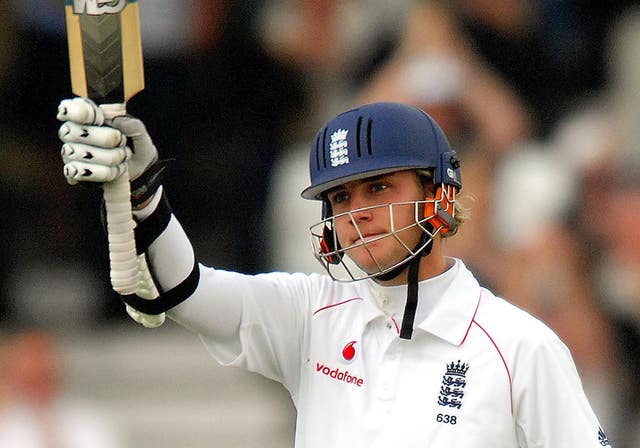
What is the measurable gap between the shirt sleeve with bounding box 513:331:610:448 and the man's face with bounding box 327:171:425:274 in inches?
14.4

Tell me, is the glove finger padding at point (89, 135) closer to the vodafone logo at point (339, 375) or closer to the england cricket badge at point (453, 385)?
the vodafone logo at point (339, 375)

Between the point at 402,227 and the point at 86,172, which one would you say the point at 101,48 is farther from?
the point at 402,227

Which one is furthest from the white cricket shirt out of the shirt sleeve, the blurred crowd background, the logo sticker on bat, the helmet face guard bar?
the blurred crowd background

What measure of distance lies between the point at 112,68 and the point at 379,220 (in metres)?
0.67

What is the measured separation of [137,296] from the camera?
2.65m

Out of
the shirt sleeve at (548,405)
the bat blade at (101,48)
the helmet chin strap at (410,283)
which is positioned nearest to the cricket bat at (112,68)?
the bat blade at (101,48)

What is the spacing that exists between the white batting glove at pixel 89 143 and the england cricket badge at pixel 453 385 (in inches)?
32.8

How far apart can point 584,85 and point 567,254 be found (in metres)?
0.93

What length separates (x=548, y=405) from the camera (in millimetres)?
2549

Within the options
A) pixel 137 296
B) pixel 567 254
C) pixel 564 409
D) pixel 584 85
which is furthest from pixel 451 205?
pixel 584 85

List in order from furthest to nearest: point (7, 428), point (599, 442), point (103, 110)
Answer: point (7, 428)
point (599, 442)
point (103, 110)

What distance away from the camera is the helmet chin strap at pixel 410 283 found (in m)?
2.68

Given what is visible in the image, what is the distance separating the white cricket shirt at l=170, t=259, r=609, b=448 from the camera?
2.57 metres

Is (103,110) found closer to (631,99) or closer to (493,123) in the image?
(493,123)
